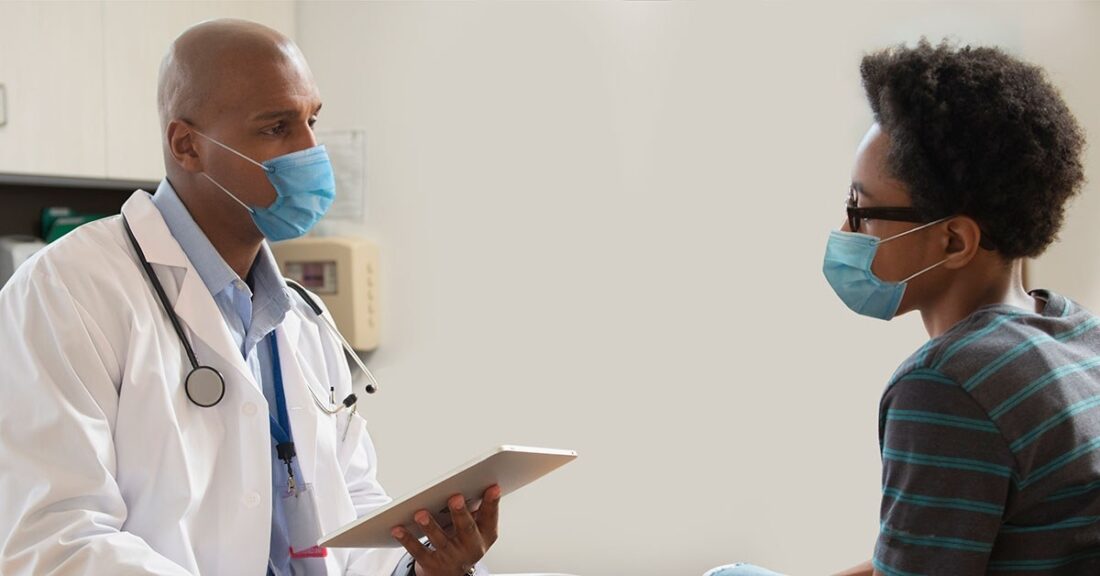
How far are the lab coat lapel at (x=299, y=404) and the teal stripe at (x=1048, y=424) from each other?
0.95 metres

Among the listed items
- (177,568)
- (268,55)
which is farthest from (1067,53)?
(177,568)

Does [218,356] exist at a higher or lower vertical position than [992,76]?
lower

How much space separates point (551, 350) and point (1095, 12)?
4.61 ft

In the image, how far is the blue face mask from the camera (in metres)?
1.45

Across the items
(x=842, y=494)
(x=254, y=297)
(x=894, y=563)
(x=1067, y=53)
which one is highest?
(x=1067, y=53)

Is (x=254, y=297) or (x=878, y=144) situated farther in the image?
(x=254, y=297)

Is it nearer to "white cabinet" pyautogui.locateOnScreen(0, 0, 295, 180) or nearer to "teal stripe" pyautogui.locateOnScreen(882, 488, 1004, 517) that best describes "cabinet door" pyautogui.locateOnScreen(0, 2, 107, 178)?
"white cabinet" pyautogui.locateOnScreen(0, 0, 295, 180)

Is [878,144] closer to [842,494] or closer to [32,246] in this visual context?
[842,494]

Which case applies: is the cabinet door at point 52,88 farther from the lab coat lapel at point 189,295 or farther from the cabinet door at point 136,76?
the lab coat lapel at point 189,295

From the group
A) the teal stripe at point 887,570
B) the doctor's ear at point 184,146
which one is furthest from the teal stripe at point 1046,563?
the doctor's ear at point 184,146

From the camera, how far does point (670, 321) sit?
2.32 meters

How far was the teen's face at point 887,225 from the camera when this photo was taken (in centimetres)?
113

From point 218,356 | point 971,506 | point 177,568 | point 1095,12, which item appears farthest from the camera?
point 1095,12

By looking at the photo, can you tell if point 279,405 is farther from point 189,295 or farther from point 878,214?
point 878,214
